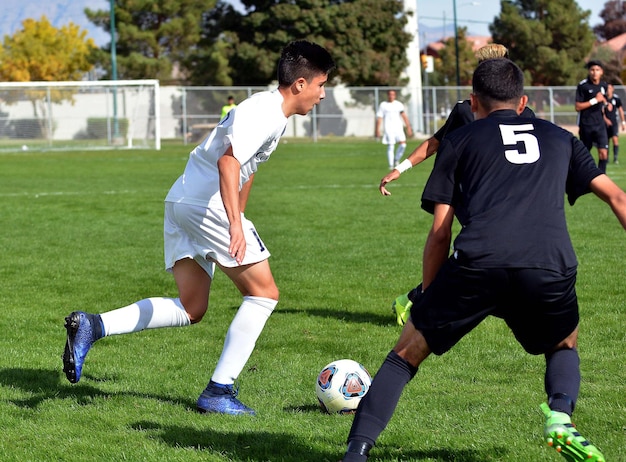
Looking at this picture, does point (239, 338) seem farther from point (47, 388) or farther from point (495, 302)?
point (495, 302)

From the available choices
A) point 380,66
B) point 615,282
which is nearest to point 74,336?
point 615,282

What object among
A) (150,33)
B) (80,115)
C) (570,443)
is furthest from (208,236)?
(150,33)

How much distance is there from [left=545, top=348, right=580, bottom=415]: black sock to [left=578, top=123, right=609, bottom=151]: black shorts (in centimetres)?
1564

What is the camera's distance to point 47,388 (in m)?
5.46

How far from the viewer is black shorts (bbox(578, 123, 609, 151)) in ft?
61.4

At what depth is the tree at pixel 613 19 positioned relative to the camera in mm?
103688

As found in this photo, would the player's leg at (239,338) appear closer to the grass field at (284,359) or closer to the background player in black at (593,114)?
the grass field at (284,359)

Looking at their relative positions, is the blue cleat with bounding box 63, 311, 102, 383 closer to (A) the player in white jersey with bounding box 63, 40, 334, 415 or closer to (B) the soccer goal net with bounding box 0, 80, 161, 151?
(A) the player in white jersey with bounding box 63, 40, 334, 415

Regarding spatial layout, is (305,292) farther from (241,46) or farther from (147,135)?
(241,46)

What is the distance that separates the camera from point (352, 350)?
20.7 feet

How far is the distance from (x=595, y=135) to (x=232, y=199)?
15.8m

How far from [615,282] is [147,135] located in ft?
107

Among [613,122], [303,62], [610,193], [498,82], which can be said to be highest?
[613,122]

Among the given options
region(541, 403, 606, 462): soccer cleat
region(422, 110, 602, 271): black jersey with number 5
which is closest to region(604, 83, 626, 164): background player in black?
region(422, 110, 602, 271): black jersey with number 5
